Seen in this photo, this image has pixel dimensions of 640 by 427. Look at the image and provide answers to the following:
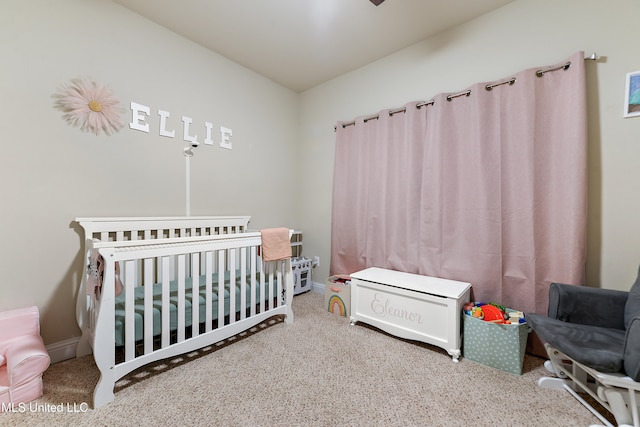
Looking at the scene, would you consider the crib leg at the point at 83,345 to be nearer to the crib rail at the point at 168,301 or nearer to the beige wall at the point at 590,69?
the crib rail at the point at 168,301

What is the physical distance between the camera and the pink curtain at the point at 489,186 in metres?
1.55

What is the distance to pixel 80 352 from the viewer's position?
1.64m

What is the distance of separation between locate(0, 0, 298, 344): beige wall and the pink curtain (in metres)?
1.63

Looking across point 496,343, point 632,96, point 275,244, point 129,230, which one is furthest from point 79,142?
point 632,96

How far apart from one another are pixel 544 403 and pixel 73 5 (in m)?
3.65

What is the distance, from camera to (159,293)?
5.64ft

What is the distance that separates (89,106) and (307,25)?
1699 millimetres

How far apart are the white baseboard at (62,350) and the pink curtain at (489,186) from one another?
2.32 meters

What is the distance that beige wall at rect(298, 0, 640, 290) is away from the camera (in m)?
1.45

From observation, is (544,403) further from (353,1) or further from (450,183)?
(353,1)

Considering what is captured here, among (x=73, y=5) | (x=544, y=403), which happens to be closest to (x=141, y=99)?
(x=73, y=5)

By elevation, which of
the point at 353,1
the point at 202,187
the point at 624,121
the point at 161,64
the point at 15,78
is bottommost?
the point at 202,187

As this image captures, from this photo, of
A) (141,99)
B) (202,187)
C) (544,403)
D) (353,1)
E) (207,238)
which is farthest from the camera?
(202,187)

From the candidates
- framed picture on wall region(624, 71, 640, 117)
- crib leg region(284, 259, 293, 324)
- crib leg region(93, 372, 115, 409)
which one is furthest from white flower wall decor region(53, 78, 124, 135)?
framed picture on wall region(624, 71, 640, 117)
